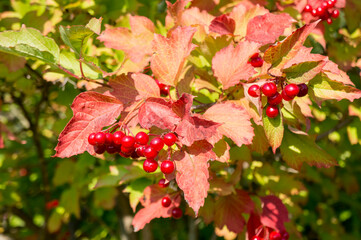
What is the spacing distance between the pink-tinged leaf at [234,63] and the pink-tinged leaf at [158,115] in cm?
29

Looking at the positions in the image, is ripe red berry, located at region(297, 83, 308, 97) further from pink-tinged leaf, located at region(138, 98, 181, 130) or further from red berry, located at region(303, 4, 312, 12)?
red berry, located at region(303, 4, 312, 12)

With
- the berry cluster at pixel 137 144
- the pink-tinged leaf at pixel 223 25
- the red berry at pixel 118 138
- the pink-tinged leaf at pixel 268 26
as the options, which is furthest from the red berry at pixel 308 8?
the red berry at pixel 118 138

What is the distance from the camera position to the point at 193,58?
4.68ft

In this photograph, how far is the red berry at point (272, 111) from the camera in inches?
40.8

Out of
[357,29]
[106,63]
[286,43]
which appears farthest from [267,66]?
[357,29]

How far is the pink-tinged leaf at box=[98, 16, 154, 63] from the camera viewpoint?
1.42 metres

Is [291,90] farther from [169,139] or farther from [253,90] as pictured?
[169,139]

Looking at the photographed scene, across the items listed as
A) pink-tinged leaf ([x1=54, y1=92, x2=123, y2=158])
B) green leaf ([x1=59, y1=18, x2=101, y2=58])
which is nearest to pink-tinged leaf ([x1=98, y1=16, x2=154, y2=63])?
green leaf ([x1=59, y1=18, x2=101, y2=58])

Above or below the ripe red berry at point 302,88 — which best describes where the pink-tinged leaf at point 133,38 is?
below

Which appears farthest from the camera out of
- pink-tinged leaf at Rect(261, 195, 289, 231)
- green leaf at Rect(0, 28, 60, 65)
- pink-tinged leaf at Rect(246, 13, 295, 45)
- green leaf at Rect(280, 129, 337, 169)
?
pink-tinged leaf at Rect(261, 195, 289, 231)

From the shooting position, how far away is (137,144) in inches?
42.6

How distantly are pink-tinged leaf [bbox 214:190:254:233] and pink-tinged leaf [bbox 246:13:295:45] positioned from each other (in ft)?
2.42

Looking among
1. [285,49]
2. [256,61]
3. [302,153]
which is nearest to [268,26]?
[256,61]

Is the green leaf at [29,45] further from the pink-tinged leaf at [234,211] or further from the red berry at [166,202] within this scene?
the pink-tinged leaf at [234,211]
